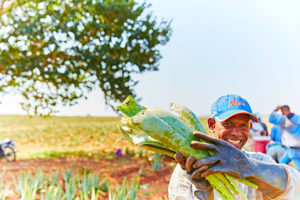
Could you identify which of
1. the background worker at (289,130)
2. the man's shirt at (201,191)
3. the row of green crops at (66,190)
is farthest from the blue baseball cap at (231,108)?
the background worker at (289,130)

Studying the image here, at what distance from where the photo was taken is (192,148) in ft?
5.17

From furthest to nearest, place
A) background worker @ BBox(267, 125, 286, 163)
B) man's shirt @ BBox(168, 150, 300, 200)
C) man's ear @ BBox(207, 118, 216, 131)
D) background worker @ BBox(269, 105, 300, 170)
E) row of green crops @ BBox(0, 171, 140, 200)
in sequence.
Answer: background worker @ BBox(267, 125, 286, 163) < background worker @ BBox(269, 105, 300, 170) < row of green crops @ BBox(0, 171, 140, 200) < man's ear @ BBox(207, 118, 216, 131) < man's shirt @ BBox(168, 150, 300, 200)

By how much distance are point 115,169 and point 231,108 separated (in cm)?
687

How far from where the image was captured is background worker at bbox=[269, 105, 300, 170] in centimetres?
616

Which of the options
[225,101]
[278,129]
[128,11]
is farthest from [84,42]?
[225,101]

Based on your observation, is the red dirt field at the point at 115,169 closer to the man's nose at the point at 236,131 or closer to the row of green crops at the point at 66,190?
the row of green crops at the point at 66,190

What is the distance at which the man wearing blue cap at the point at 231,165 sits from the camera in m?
1.57

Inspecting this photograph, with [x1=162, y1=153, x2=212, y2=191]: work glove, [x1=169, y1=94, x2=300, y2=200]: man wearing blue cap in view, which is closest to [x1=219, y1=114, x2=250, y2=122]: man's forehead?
[x1=169, y1=94, x2=300, y2=200]: man wearing blue cap

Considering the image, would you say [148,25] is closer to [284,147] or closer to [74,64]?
[74,64]

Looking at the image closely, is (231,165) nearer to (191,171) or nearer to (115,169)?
(191,171)

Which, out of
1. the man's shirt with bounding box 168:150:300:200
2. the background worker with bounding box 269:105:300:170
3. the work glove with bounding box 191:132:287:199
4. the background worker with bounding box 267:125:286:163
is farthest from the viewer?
the background worker with bounding box 267:125:286:163

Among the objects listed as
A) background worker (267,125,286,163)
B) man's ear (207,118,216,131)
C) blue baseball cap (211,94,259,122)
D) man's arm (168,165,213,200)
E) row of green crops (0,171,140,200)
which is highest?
blue baseball cap (211,94,259,122)

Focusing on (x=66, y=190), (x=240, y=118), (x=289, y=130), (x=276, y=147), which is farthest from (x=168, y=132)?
(x=276, y=147)

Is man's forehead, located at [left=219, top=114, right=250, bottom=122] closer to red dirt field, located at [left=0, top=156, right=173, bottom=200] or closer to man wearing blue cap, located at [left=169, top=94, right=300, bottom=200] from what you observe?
man wearing blue cap, located at [left=169, top=94, right=300, bottom=200]
